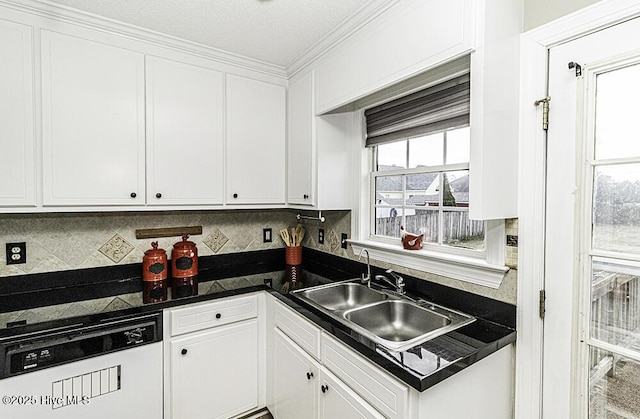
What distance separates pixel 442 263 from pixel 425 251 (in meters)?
0.16

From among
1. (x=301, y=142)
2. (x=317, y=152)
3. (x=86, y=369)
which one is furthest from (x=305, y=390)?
(x=301, y=142)

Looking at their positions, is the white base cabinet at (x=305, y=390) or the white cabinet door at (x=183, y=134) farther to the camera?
the white cabinet door at (x=183, y=134)

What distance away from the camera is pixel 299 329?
1656mm

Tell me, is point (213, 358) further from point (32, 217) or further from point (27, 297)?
point (32, 217)

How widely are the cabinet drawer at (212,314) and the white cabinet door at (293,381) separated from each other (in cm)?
23

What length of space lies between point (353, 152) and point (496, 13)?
1.16 metres

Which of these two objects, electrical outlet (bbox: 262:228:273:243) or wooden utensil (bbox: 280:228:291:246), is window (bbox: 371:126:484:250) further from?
electrical outlet (bbox: 262:228:273:243)

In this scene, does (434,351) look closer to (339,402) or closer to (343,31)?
(339,402)

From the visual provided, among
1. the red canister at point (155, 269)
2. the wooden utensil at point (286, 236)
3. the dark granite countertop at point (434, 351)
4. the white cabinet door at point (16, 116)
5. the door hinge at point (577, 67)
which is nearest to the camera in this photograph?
the dark granite countertop at point (434, 351)

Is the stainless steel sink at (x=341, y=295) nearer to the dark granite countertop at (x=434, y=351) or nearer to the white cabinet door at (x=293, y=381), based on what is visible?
the white cabinet door at (x=293, y=381)

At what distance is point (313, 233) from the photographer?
8.61ft

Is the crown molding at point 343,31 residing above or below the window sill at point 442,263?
above

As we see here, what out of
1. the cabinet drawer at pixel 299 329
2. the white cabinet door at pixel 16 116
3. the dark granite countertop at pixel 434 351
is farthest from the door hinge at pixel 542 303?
→ the white cabinet door at pixel 16 116

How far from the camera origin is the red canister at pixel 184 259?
2.12 m
